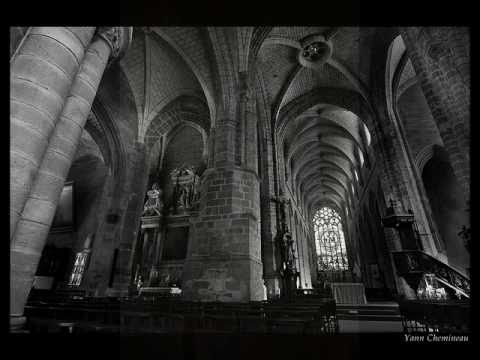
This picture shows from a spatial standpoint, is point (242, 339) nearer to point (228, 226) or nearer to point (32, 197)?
point (32, 197)

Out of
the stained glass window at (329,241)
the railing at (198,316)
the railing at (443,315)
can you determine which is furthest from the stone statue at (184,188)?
the stained glass window at (329,241)

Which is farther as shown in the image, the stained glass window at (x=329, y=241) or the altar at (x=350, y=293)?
the stained glass window at (x=329, y=241)

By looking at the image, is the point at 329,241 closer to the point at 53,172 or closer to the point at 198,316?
the point at 198,316

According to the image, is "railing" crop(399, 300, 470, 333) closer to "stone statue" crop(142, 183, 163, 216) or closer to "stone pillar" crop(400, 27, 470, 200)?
"stone pillar" crop(400, 27, 470, 200)

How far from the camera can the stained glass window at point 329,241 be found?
104 ft

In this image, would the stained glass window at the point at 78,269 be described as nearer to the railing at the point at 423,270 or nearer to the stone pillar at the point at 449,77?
the railing at the point at 423,270

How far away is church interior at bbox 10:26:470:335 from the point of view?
2629 millimetres

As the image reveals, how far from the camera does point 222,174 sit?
6.80 m

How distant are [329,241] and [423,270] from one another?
27.2 meters

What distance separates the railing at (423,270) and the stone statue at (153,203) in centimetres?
1069

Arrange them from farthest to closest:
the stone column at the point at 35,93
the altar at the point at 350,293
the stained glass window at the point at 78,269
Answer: the stained glass window at the point at 78,269 < the altar at the point at 350,293 < the stone column at the point at 35,93

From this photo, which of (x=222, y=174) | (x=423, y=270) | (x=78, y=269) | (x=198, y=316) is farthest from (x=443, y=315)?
(x=78, y=269)

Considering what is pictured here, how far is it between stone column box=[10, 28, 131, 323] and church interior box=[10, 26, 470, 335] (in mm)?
15

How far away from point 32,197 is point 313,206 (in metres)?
34.2
